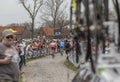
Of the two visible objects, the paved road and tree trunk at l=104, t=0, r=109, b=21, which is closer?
tree trunk at l=104, t=0, r=109, b=21

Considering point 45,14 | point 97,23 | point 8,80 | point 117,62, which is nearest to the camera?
point 97,23

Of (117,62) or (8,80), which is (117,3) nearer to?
(117,62)

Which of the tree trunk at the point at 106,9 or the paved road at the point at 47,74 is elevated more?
the tree trunk at the point at 106,9

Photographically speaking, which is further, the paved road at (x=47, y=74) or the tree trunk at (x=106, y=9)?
the paved road at (x=47, y=74)

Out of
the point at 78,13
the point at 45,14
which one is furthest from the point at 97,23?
the point at 45,14

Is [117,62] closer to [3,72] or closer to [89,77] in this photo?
[89,77]

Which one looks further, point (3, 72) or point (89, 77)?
point (3, 72)

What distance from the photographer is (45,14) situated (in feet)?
280

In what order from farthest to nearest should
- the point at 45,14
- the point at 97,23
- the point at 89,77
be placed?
the point at 45,14 < the point at 89,77 < the point at 97,23

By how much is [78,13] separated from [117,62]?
1.65 feet

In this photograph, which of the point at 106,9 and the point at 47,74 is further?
the point at 47,74

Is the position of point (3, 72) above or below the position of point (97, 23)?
below

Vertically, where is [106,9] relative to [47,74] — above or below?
above

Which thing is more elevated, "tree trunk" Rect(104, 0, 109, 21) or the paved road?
"tree trunk" Rect(104, 0, 109, 21)
